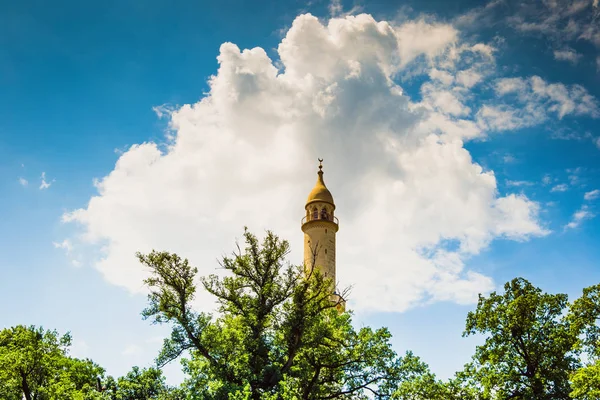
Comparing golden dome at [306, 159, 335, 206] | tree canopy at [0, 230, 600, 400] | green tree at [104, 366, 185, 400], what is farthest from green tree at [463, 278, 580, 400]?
golden dome at [306, 159, 335, 206]

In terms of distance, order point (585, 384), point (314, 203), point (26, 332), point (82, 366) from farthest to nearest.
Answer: point (314, 203) < point (82, 366) < point (26, 332) < point (585, 384)

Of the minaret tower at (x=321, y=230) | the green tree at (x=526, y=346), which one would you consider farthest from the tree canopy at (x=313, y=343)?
the minaret tower at (x=321, y=230)

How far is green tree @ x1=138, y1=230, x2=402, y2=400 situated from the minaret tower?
1882 centimetres

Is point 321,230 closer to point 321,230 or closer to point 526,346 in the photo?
point 321,230

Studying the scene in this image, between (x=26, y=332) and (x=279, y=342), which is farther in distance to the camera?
(x=26, y=332)

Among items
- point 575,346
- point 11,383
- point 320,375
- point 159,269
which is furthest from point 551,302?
point 11,383

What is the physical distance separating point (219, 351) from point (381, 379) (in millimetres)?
8784

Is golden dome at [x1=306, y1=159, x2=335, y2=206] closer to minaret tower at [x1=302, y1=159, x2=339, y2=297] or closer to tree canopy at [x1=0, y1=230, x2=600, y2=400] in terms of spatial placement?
minaret tower at [x1=302, y1=159, x2=339, y2=297]

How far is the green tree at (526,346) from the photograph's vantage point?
21.0 meters

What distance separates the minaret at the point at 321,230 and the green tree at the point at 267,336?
18821 mm

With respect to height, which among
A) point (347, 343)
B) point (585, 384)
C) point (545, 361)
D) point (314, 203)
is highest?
point (314, 203)

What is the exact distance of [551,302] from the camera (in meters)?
22.0

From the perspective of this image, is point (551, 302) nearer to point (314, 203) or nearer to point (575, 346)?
point (575, 346)

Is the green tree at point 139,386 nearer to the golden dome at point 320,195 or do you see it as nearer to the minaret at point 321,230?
the minaret at point 321,230
